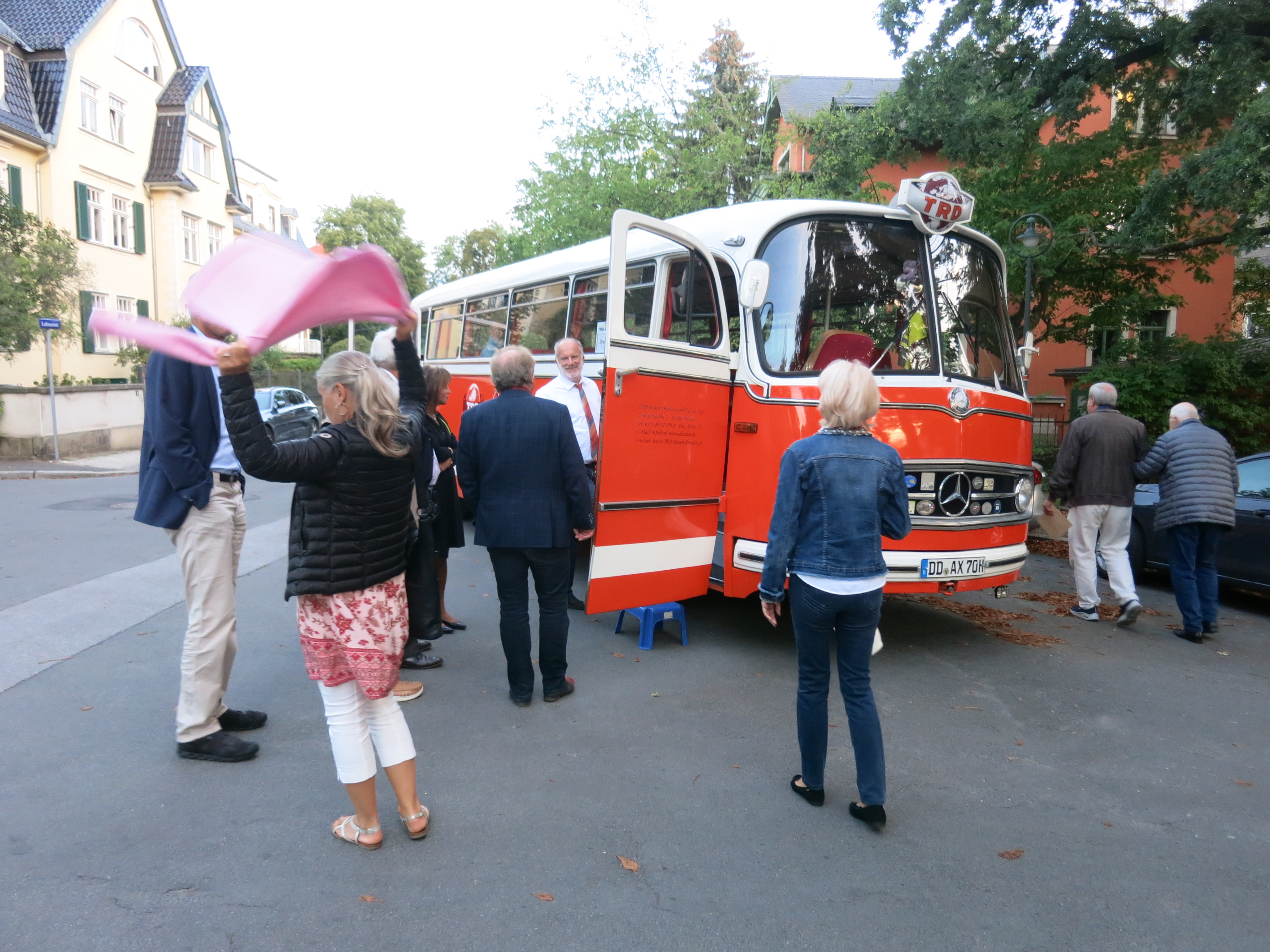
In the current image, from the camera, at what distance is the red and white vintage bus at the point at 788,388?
17.6 ft

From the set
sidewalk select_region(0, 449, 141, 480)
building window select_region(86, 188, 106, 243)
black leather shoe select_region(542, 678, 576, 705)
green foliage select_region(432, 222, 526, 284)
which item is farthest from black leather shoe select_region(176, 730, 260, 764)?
green foliage select_region(432, 222, 526, 284)

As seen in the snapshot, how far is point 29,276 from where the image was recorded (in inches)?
681

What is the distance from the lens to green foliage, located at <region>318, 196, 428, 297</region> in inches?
2173

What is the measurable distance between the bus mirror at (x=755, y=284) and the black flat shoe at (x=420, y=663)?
2928 mm

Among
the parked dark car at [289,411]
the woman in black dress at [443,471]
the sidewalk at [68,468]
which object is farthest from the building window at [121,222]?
the woman in black dress at [443,471]

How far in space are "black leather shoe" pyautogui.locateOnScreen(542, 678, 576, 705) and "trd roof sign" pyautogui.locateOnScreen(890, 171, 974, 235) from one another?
12.3ft

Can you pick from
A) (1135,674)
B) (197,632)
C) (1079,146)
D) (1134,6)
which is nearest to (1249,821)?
(1135,674)

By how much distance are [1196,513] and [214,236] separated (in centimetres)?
3532

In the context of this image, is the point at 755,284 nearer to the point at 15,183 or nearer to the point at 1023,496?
the point at 1023,496

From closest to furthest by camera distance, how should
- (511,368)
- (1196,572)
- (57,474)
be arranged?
(511,368) < (1196,572) < (57,474)

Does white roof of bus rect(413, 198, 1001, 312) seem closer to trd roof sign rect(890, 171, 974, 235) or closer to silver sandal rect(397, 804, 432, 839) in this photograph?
trd roof sign rect(890, 171, 974, 235)

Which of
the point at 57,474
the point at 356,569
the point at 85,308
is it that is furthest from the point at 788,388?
the point at 85,308

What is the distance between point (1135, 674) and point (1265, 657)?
139 cm

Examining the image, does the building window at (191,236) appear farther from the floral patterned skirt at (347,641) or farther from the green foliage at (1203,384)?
the floral patterned skirt at (347,641)
